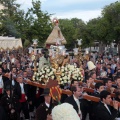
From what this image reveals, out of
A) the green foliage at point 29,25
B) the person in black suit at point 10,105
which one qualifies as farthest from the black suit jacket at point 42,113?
the green foliage at point 29,25

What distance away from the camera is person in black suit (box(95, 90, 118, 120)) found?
677 centimetres

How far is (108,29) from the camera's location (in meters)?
40.7

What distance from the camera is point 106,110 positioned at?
6.89m

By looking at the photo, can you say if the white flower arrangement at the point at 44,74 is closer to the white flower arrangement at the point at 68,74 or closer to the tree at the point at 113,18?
the white flower arrangement at the point at 68,74

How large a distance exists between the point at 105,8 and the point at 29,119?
31792 millimetres

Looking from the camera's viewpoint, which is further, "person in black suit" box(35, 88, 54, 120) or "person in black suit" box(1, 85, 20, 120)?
"person in black suit" box(1, 85, 20, 120)

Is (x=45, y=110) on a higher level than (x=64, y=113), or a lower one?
lower

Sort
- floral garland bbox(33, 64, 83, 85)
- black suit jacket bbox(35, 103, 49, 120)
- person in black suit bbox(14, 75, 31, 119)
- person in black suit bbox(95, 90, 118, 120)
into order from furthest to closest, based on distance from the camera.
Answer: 1. person in black suit bbox(14, 75, 31, 119)
2. floral garland bbox(33, 64, 83, 85)
3. person in black suit bbox(95, 90, 118, 120)
4. black suit jacket bbox(35, 103, 49, 120)

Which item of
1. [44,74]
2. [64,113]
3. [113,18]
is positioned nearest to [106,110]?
[64,113]

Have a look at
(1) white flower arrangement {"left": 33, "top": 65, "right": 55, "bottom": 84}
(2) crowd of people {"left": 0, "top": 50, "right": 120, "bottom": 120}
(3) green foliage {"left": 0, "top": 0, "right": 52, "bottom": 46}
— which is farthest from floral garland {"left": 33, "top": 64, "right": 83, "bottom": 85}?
(3) green foliage {"left": 0, "top": 0, "right": 52, "bottom": 46}

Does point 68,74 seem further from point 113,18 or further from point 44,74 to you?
point 113,18

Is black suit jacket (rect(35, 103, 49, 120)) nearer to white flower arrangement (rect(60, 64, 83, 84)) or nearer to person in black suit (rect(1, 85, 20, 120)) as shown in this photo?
person in black suit (rect(1, 85, 20, 120))

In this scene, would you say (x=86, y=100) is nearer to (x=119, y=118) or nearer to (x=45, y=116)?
(x=119, y=118)

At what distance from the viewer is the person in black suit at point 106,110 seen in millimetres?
6773
